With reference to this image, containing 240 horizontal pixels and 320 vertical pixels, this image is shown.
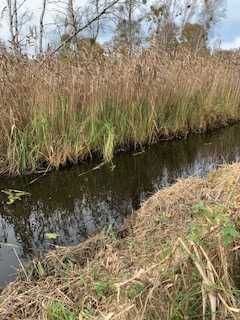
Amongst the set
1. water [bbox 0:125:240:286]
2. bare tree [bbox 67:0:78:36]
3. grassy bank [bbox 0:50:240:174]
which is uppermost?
bare tree [bbox 67:0:78:36]

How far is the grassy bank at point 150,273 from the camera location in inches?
52.4

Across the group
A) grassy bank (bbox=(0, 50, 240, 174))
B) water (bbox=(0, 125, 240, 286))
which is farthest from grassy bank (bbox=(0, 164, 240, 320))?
grassy bank (bbox=(0, 50, 240, 174))

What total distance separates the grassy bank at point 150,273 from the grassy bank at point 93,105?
1.74 m

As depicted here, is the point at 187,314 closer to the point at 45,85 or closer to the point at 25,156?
the point at 25,156

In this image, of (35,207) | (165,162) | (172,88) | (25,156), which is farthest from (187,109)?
(35,207)

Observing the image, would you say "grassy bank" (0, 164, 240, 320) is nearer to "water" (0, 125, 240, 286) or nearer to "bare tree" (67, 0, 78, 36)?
"water" (0, 125, 240, 286)

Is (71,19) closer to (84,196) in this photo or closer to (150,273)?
(84,196)

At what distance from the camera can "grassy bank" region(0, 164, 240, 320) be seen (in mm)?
1331

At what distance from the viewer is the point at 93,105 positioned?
4.48m

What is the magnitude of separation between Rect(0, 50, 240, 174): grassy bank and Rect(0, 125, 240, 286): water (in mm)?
256

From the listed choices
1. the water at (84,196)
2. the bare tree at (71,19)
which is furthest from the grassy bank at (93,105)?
the bare tree at (71,19)

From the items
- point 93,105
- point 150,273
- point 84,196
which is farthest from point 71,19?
point 150,273

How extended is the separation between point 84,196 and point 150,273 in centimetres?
223

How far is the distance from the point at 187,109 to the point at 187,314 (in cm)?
456
